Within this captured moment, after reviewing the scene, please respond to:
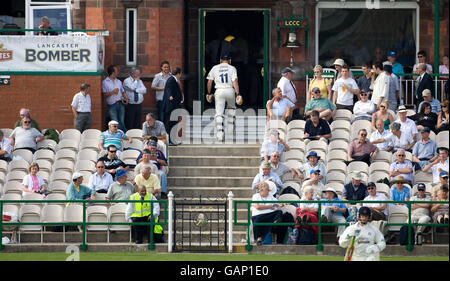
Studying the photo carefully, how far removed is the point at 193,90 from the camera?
90.7 feet

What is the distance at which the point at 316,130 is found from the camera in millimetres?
23422

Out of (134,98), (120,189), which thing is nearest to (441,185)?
(120,189)

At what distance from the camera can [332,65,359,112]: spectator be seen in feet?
81.0

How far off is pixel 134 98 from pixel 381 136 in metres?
5.39

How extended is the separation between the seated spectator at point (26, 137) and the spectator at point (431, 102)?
7621mm

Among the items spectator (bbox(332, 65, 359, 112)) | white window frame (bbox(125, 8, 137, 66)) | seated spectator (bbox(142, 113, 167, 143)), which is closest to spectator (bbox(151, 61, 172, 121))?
white window frame (bbox(125, 8, 137, 66))

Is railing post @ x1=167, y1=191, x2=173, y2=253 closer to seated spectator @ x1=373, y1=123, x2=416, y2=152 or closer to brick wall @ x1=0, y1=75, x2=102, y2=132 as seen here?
seated spectator @ x1=373, y1=123, x2=416, y2=152

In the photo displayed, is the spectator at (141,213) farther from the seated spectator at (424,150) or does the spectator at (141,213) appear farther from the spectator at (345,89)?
the spectator at (345,89)

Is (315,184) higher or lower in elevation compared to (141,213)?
higher

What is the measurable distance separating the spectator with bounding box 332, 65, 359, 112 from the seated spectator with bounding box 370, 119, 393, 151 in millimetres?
1535

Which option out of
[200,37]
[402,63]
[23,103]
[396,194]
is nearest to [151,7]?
[200,37]

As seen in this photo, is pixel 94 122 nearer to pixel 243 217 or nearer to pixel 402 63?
pixel 243 217

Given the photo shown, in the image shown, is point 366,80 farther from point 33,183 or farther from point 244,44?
point 33,183

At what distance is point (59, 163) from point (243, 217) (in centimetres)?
379
